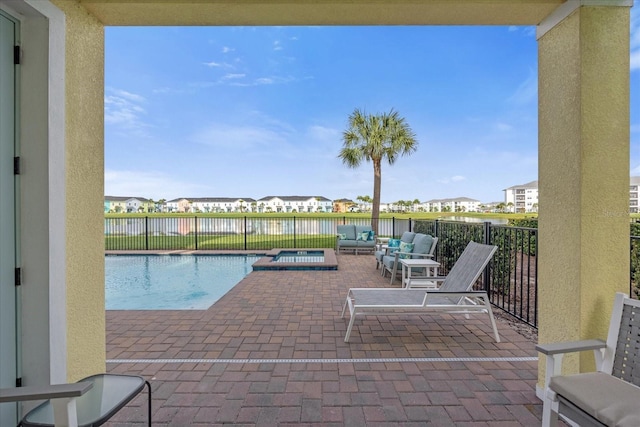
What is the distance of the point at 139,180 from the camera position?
25.2 m

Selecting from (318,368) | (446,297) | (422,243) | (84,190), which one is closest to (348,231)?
(422,243)

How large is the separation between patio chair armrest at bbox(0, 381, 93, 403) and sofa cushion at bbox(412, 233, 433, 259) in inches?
225

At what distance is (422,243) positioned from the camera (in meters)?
6.20

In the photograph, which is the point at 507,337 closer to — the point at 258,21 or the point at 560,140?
the point at 560,140

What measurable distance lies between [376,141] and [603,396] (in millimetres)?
10890

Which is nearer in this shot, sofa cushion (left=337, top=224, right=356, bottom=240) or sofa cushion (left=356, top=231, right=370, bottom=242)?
sofa cushion (left=356, top=231, right=370, bottom=242)

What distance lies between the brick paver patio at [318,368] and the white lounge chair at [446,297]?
28 centimetres

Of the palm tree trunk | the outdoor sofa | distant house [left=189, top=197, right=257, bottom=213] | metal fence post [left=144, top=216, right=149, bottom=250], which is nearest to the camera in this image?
the outdoor sofa

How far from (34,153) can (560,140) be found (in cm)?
318

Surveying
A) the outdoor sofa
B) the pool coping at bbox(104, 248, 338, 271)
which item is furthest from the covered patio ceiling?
the outdoor sofa

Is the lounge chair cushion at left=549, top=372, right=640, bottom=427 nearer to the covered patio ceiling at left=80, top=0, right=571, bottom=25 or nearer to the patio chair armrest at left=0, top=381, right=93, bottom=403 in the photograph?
the patio chair armrest at left=0, top=381, right=93, bottom=403

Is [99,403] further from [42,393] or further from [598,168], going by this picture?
[598,168]

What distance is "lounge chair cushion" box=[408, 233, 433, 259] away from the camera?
239 inches

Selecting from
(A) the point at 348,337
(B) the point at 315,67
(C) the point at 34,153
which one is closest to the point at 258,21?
(C) the point at 34,153
